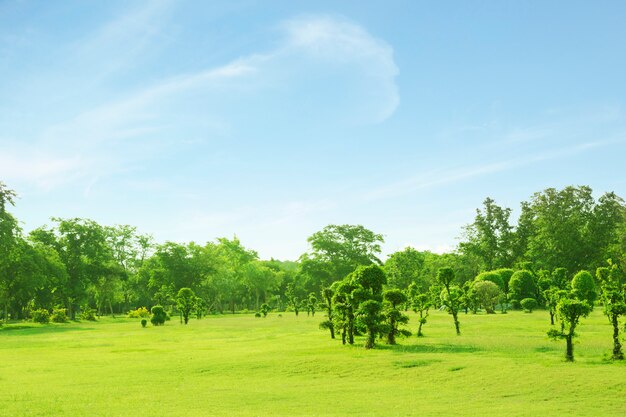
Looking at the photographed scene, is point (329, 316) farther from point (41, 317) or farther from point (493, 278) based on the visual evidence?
point (41, 317)

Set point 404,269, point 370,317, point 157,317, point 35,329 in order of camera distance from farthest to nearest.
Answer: point 404,269 → point 157,317 → point 35,329 → point 370,317

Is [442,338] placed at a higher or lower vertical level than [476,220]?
lower

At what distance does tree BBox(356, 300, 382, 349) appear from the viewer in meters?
33.6

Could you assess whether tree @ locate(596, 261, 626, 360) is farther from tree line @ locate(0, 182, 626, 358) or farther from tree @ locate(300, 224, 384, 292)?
tree @ locate(300, 224, 384, 292)

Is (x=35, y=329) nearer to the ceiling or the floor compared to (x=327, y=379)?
nearer to the floor

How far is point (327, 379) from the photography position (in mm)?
24625

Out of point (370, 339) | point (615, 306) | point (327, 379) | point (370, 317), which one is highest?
point (615, 306)

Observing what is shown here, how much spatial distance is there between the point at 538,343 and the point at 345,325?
12574 mm

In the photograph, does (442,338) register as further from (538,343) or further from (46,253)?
(46,253)

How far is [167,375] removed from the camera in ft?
85.9

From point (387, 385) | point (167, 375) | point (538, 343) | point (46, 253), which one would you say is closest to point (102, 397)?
point (167, 375)

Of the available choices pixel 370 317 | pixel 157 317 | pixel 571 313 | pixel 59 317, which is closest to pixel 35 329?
pixel 157 317

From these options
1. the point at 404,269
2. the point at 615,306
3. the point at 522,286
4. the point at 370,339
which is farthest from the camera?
the point at 404,269

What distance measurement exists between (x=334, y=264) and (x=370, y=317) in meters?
75.9
